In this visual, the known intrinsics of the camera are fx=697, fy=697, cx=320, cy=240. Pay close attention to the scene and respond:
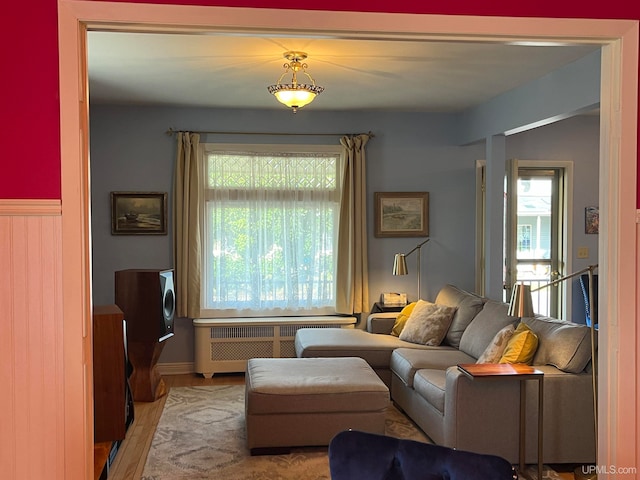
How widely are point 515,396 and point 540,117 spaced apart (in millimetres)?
2185

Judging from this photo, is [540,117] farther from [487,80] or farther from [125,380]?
[125,380]

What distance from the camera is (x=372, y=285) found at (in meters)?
6.86

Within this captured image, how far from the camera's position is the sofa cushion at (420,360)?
499cm

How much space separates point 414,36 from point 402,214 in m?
4.35

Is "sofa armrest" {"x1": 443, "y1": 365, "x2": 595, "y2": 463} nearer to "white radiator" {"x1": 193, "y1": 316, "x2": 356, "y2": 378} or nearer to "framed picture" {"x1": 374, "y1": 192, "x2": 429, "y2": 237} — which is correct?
"white radiator" {"x1": 193, "y1": 316, "x2": 356, "y2": 378}

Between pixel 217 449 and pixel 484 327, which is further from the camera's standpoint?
pixel 484 327

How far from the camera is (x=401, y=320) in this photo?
6238mm

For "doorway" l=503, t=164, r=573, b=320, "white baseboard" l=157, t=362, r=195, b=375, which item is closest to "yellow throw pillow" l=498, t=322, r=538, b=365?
"doorway" l=503, t=164, r=573, b=320

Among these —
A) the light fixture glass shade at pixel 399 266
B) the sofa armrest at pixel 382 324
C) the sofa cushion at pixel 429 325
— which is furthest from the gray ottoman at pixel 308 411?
the light fixture glass shade at pixel 399 266

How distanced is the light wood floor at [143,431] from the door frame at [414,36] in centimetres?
162

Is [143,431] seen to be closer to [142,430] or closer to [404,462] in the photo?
[142,430]

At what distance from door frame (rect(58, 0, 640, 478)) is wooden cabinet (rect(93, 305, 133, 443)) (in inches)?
64.1

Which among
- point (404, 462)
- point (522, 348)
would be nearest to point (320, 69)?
point (522, 348)

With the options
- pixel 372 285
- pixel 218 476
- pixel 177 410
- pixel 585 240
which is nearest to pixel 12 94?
pixel 218 476
